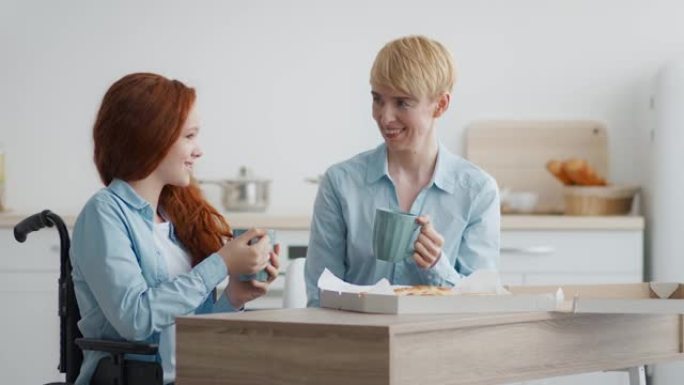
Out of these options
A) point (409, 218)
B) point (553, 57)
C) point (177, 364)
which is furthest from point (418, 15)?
point (177, 364)

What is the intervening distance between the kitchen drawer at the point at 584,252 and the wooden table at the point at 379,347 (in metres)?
2.50

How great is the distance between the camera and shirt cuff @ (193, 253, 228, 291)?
2.66 meters

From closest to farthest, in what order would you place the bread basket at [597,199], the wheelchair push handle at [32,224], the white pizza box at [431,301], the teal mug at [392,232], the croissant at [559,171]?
the white pizza box at [431,301] → the teal mug at [392,232] → the wheelchair push handle at [32,224] → the bread basket at [597,199] → the croissant at [559,171]

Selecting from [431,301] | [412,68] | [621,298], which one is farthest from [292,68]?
[431,301]

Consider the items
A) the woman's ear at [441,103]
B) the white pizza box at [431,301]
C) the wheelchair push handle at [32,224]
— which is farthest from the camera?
the woman's ear at [441,103]

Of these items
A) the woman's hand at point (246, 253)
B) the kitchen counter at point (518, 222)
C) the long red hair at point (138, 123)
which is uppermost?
the long red hair at point (138, 123)

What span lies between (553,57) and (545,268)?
946 millimetres

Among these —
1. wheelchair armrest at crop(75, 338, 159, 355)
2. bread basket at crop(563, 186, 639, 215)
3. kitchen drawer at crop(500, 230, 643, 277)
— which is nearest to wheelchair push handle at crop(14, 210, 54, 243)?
wheelchair armrest at crop(75, 338, 159, 355)

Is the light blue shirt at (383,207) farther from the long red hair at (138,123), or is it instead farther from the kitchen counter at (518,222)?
the kitchen counter at (518,222)

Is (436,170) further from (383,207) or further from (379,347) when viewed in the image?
(379,347)

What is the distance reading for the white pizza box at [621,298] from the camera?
236cm

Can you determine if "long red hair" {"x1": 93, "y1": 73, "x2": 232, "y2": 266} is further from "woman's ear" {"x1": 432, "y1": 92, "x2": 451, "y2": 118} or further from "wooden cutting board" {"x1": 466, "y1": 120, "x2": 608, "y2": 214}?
"wooden cutting board" {"x1": 466, "y1": 120, "x2": 608, "y2": 214}

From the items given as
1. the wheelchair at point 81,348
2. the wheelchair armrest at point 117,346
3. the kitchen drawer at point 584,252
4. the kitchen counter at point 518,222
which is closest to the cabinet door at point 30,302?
the kitchen counter at point 518,222

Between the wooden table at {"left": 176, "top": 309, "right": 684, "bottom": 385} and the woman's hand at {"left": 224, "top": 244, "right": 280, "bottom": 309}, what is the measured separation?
345 mm
